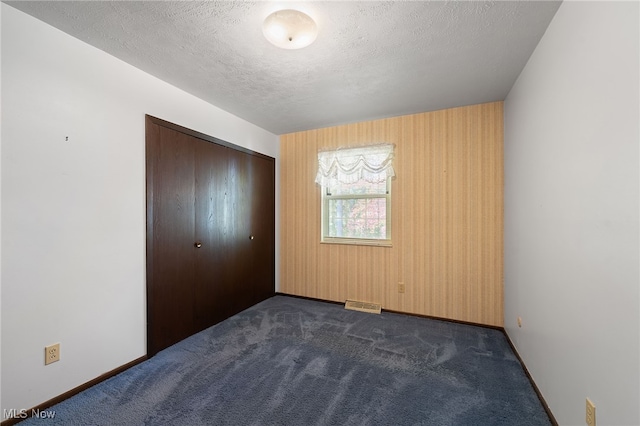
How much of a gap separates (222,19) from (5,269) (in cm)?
197

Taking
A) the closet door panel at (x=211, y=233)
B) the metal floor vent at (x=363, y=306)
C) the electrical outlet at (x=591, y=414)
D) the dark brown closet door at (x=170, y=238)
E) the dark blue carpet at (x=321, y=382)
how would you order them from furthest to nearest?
1. the metal floor vent at (x=363, y=306)
2. the closet door panel at (x=211, y=233)
3. the dark brown closet door at (x=170, y=238)
4. the dark blue carpet at (x=321, y=382)
5. the electrical outlet at (x=591, y=414)

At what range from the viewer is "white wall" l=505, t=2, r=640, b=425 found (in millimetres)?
963

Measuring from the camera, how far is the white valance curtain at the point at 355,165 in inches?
129

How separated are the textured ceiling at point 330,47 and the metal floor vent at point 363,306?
97.8 inches

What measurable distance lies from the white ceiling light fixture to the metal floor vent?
295 cm

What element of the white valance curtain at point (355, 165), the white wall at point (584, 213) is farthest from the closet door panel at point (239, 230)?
the white wall at point (584, 213)

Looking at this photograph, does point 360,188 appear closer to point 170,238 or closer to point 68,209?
point 170,238

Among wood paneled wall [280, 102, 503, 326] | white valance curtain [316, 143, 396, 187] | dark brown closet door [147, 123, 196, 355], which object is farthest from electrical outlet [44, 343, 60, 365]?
white valance curtain [316, 143, 396, 187]

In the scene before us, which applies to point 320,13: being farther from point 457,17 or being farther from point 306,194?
point 306,194

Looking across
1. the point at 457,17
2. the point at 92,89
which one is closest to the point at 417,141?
the point at 457,17

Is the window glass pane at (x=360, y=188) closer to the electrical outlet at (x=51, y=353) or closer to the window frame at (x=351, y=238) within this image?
the window frame at (x=351, y=238)

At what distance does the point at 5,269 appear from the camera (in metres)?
1.50

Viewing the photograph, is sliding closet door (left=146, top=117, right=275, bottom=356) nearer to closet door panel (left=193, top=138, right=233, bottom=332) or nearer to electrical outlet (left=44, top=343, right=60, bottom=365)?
closet door panel (left=193, top=138, right=233, bottom=332)

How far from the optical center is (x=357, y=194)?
11.6ft
